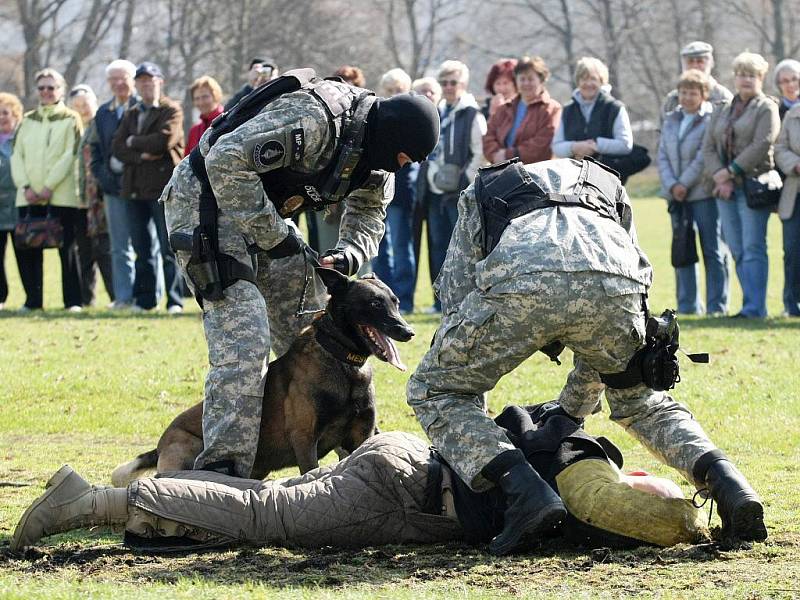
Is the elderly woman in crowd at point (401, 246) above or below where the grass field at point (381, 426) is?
above

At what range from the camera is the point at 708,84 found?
1242 centimetres

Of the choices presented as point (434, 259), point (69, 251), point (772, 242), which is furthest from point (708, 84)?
point (772, 242)

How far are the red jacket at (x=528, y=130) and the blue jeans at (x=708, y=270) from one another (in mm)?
1631

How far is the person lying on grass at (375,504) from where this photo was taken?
482cm

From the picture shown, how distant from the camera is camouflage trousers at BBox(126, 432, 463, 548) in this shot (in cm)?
489

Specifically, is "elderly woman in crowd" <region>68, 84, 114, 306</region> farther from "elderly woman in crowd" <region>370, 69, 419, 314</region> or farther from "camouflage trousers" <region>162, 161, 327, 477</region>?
"camouflage trousers" <region>162, 161, 327, 477</region>

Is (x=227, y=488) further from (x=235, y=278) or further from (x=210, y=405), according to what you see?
(x=235, y=278)

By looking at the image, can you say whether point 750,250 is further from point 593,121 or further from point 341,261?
point 341,261

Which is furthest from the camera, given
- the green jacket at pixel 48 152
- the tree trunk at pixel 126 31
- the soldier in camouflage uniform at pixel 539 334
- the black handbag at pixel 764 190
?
the tree trunk at pixel 126 31

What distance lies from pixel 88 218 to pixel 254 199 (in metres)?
8.93

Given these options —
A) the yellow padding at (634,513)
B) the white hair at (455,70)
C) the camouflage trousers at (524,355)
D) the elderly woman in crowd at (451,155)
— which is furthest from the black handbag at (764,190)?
the yellow padding at (634,513)

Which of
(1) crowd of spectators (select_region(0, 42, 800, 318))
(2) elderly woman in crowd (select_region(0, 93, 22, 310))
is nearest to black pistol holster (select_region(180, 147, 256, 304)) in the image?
(1) crowd of spectators (select_region(0, 42, 800, 318))

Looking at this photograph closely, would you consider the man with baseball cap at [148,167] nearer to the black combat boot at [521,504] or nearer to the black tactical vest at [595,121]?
the black tactical vest at [595,121]

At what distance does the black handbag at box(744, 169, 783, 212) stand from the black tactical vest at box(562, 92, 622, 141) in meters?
1.44
